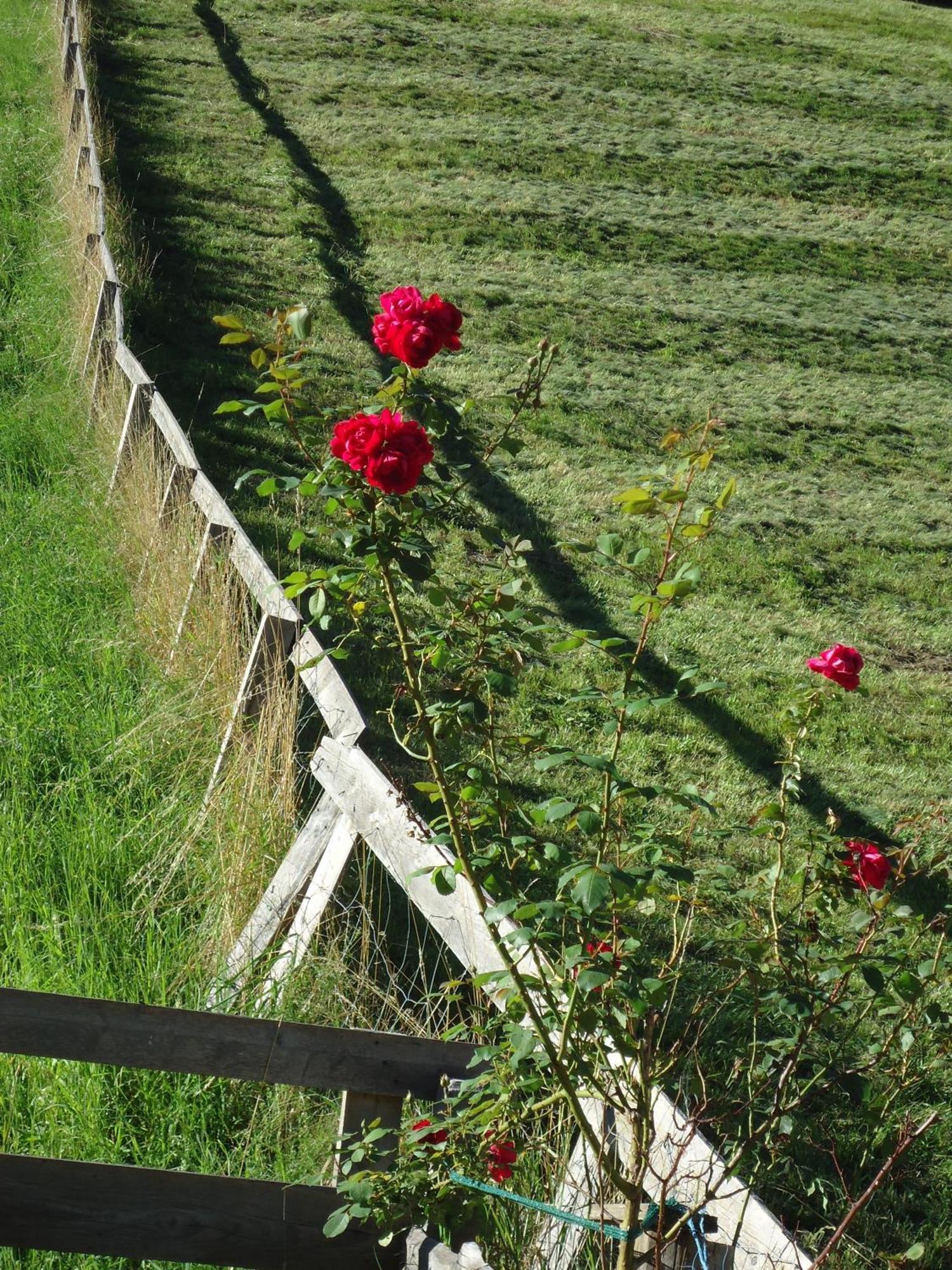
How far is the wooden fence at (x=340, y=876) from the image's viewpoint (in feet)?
7.09

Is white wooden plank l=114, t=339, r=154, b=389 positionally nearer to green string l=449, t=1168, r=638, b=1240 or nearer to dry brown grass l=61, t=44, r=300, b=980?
Answer: dry brown grass l=61, t=44, r=300, b=980

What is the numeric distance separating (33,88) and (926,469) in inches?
378

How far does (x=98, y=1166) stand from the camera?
230 cm

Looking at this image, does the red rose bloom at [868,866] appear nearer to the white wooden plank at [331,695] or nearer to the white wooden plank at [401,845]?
the white wooden plank at [401,845]

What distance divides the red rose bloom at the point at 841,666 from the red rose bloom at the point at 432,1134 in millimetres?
977

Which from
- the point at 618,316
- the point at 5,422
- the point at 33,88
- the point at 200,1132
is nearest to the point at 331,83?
the point at 33,88

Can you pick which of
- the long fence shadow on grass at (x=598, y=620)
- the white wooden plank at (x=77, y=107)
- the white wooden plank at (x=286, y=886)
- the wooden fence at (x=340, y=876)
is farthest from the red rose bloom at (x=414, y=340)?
the white wooden plank at (x=77, y=107)

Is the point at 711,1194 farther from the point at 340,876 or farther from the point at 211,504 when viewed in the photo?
the point at 211,504

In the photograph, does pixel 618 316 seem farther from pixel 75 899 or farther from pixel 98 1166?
pixel 98 1166

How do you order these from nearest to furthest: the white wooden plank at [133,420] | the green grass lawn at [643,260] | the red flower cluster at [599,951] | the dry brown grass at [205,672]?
the red flower cluster at [599,951] < the dry brown grass at [205,672] < the white wooden plank at [133,420] < the green grass lawn at [643,260]

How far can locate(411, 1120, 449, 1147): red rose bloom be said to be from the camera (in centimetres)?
220

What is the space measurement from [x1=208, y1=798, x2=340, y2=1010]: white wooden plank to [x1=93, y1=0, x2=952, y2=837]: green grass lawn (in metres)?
1.37

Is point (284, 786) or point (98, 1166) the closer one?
point (98, 1166)

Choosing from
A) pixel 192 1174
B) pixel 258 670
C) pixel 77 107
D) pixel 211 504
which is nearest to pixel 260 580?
pixel 258 670
